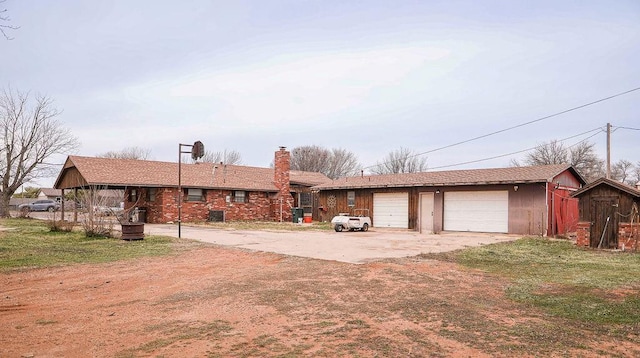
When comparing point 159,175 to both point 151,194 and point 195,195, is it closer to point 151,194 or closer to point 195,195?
point 151,194

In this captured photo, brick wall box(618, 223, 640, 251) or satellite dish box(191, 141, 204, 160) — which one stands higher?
satellite dish box(191, 141, 204, 160)

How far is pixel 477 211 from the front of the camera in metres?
23.2

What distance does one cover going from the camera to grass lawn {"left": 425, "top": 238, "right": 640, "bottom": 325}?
20.9 ft

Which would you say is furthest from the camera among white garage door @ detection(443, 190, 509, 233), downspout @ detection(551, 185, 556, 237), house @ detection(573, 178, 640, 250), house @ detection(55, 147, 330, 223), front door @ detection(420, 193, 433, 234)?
house @ detection(55, 147, 330, 223)

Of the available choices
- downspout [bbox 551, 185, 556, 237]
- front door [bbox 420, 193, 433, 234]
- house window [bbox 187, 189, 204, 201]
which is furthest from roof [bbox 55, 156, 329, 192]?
downspout [bbox 551, 185, 556, 237]

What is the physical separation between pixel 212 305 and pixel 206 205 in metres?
24.4

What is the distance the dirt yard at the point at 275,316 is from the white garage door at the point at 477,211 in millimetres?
13652

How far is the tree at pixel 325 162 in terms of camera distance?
63.2m

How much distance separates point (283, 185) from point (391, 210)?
32.9ft

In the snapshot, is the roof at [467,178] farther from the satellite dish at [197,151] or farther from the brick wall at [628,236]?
the satellite dish at [197,151]

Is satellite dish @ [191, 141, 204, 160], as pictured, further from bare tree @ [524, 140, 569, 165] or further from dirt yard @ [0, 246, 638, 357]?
bare tree @ [524, 140, 569, 165]

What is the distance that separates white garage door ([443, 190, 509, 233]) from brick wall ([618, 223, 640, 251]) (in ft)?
22.8

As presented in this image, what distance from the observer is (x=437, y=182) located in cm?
2442

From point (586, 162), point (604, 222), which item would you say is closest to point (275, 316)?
point (604, 222)
